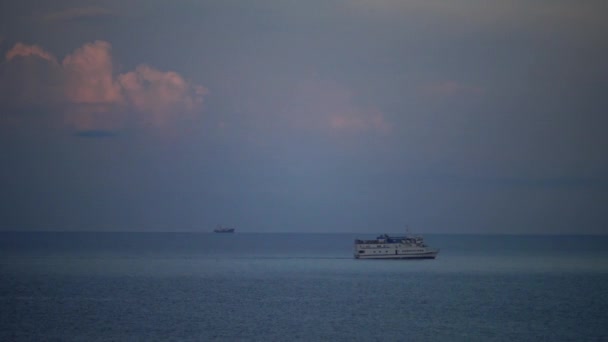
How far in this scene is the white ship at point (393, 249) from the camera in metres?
133

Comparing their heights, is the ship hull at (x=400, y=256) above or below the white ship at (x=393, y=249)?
below

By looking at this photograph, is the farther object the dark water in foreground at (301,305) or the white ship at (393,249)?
the white ship at (393,249)

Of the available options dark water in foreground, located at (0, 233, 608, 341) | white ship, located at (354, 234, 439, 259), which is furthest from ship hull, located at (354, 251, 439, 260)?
dark water in foreground, located at (0, 233, 608, 341)

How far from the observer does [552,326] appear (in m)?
58.5

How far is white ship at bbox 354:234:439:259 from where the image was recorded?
438 feet

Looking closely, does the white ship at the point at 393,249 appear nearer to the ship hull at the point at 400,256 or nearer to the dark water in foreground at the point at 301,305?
the ship hull at the point at 400,256

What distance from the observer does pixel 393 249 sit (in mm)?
132750

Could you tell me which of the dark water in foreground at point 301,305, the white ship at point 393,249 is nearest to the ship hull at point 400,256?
the white ship at point 393,249

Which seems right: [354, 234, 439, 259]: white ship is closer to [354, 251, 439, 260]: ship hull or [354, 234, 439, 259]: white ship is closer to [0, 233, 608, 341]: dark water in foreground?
[354, 251, 439, 260]: ship hull

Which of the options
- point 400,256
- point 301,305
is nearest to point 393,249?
point 400,256

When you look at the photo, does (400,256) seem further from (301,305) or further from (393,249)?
(301,305)

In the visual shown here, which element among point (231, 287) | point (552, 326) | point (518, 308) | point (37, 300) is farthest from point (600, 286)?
point (37, 300)

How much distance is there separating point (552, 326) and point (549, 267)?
76242 millimetres

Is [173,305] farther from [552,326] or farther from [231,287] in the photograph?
[552,326]
